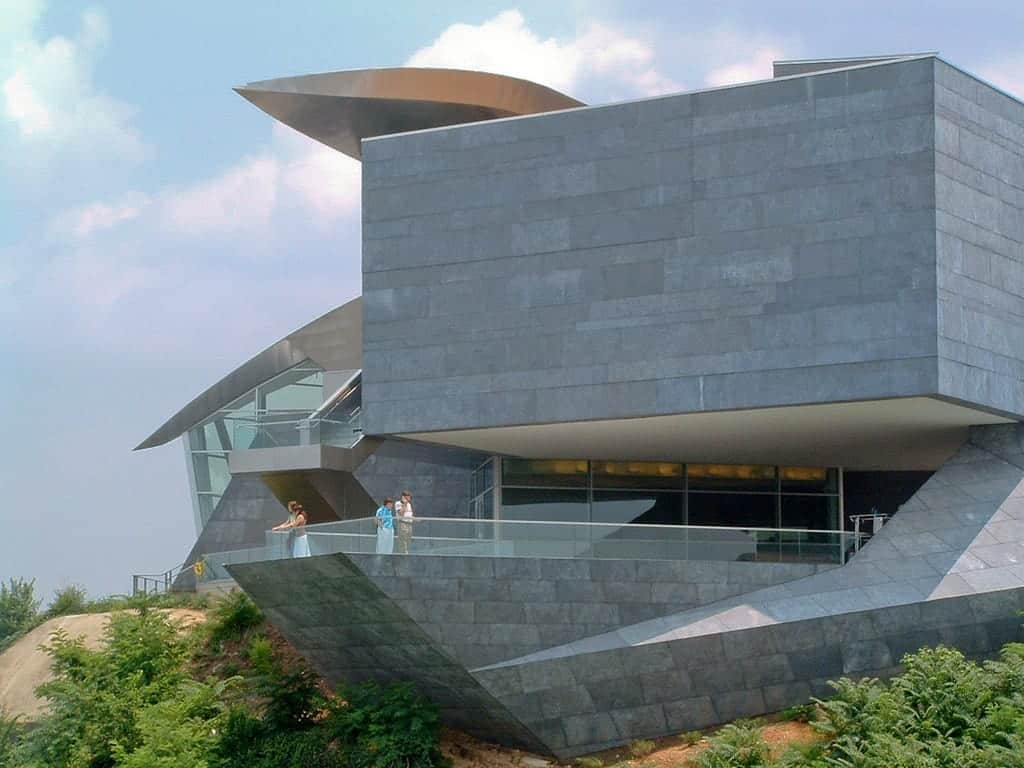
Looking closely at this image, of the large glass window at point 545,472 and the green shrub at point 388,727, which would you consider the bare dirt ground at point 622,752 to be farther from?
the large glass window at point 545,472

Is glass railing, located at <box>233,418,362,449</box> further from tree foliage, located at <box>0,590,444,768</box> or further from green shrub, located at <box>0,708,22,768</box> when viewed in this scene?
green shrub, located at <box>0,708,22,768</box>

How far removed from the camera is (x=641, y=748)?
2919 cm

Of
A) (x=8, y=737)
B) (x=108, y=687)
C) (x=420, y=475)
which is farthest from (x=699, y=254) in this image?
(x=8, y=737)

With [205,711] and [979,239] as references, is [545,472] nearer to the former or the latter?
[205,711]

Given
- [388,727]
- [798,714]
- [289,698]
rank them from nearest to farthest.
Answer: [798,714] < [388,727] < [289,698]

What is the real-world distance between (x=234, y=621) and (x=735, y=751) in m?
15.0

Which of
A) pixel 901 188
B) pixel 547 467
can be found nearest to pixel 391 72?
pixel 547 467

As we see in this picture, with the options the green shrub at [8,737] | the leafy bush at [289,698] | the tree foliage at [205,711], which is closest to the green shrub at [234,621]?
the tree foliage at [205,711]

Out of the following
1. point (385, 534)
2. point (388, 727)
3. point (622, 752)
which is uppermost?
point (385, 534)

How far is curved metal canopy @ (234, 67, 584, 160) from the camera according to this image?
3641 centimetres

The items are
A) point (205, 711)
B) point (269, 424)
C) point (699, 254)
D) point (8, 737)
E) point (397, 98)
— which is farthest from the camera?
point (269, 424)

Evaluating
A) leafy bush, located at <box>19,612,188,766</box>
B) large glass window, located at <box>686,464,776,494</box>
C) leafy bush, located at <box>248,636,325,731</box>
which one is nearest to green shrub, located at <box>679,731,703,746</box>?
leafy bush, located at <box>248,636,325,731</box>

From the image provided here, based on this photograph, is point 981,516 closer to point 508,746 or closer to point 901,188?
point 901,188

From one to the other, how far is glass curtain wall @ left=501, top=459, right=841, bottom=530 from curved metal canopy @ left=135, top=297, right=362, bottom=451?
7.47m
